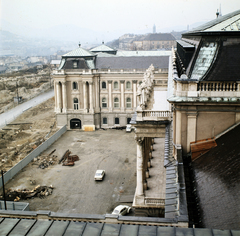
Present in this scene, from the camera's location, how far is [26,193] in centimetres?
3969

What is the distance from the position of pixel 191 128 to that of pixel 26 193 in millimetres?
28529

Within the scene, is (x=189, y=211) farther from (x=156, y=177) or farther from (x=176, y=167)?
(x=156, y=177)

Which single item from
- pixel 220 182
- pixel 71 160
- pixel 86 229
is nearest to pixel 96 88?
pixel 71 160

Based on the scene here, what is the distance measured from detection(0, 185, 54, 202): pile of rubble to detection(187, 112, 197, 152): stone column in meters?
26.9

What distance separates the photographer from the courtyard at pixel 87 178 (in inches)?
1462

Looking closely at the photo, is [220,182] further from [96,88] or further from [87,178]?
[96,88]

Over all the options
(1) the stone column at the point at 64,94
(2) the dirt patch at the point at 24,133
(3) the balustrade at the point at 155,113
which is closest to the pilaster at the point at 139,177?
(3) the balustrade at the point at 155,113

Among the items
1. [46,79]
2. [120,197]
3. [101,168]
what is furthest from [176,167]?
[46,79]

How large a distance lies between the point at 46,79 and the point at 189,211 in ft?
522

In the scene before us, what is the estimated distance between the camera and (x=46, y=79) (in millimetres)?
165125

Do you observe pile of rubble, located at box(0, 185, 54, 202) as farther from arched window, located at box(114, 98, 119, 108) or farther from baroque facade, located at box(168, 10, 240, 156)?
arched window, located at box(114, 98, 119, 108)

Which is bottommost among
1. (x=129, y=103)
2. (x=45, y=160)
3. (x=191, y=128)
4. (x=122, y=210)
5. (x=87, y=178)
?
(x=45, y=160)

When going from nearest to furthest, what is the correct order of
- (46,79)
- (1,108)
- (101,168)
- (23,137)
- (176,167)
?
1. (176,167)
2. (101,168)
3. (23,137)
4. (1,108)
5. (46,79)

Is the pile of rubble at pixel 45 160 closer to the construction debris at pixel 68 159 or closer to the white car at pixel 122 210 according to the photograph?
the construction debris at pixel 68 159
